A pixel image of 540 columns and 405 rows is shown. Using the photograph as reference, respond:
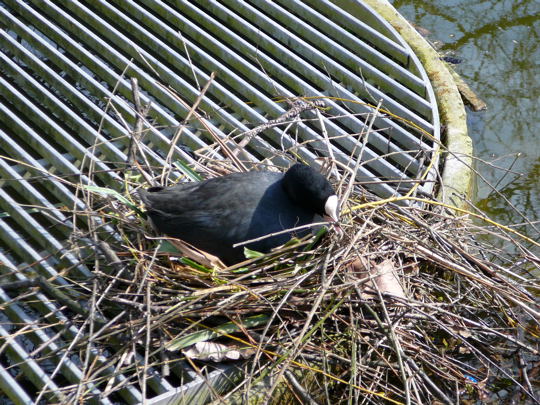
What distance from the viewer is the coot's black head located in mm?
2480

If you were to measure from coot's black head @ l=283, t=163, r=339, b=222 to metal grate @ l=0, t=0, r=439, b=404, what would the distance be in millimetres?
277

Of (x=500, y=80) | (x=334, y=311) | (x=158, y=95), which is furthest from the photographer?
(x=500, y=80)

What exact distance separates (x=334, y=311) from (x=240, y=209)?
1.54 ft

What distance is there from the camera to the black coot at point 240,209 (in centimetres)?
250

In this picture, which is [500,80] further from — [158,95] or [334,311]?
[334,311]

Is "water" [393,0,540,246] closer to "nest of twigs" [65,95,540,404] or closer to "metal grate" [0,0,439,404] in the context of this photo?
"metal grate" [0,0,439,404]

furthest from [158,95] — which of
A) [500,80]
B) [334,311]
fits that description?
[500,80]

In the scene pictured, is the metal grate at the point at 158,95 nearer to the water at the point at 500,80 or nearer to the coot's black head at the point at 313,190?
the coot's black head at the point at 313,190

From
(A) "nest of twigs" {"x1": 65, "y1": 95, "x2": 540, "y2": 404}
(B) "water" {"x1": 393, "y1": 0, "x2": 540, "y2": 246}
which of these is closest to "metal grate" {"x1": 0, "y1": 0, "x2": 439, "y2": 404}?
(A) "nest of twigs" {"x1": 65, "y1": 95, "x2": 540, "y2": 404}

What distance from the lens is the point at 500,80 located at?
417 cm

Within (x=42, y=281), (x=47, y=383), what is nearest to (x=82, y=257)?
(x=42, y=281)

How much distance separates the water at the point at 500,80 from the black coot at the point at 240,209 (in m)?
1.18

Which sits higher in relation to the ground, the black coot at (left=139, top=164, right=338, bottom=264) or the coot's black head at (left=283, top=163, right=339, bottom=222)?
the coot's black head at (left=283, top=163, right=339, bottom=222)

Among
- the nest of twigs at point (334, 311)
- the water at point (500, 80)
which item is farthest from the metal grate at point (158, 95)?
the water at point (500, 80)
